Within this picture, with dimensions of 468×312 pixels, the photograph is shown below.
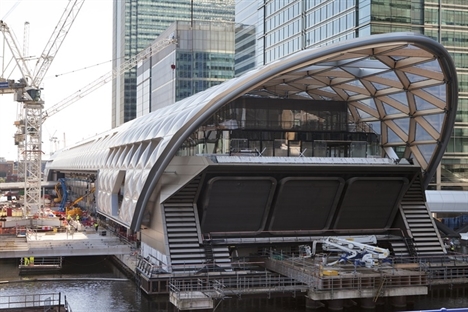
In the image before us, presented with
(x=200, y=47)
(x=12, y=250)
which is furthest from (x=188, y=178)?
(x=200, y=47)

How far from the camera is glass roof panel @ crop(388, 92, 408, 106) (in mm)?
52331

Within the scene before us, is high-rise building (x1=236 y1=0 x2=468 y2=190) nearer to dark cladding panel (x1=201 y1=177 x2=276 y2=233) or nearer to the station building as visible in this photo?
the station building

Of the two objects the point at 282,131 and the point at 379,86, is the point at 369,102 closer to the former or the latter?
the point at 379,86

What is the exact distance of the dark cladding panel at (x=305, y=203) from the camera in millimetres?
47500

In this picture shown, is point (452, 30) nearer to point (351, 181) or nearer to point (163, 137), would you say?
point (351, 181)

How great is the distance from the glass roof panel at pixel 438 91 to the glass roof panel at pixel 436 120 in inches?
83.5

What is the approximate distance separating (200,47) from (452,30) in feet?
275

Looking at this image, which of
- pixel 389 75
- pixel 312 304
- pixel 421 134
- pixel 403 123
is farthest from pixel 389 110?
pixel 312 304

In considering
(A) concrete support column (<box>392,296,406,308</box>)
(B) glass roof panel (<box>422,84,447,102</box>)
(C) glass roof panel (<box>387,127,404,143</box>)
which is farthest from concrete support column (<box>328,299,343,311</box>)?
(C) glass roof panel (<box>387,127,404,143</box>)

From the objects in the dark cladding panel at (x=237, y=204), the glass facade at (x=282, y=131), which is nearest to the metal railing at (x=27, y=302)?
the dark cladding panel at (x=237, y=204)

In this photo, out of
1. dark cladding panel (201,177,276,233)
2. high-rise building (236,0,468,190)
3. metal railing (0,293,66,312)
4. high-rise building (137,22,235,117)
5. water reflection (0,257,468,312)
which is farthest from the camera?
high-rise building (137,22,235,117)

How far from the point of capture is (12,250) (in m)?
51.2

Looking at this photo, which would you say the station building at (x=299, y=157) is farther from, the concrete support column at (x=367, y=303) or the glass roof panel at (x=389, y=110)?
the concrete support column at (x=367, y=303)

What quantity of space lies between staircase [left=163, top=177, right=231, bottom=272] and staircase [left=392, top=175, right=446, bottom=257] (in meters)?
13.7
